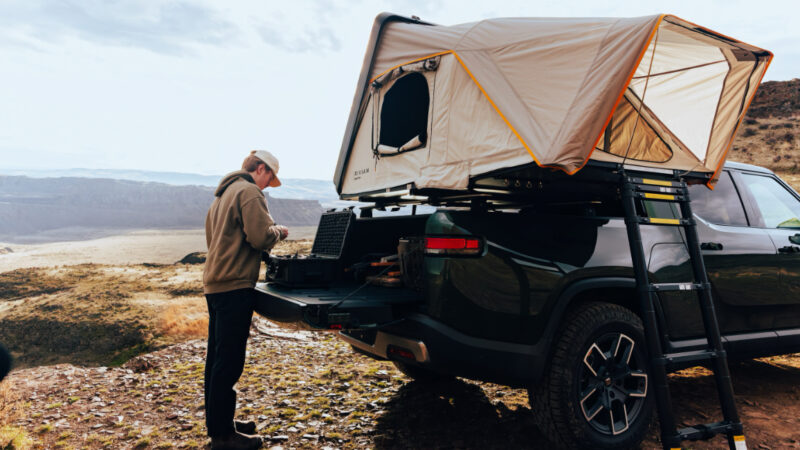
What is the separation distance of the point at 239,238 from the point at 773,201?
4797 mm

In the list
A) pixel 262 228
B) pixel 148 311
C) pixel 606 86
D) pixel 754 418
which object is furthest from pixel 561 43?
pixel 148 311

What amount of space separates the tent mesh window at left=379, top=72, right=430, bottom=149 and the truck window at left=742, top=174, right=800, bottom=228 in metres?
3.11

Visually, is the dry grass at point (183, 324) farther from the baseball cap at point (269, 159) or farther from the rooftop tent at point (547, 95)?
the baseball cap at point (269, 159)

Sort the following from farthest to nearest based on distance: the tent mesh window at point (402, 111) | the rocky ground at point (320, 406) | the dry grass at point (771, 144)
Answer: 1. the dry grass at point (771, 144)
2. the tent mesh window at point (402, 111)
3. the rocky ground at point (320, 406)

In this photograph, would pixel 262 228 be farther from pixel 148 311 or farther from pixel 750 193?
pixel 148 311

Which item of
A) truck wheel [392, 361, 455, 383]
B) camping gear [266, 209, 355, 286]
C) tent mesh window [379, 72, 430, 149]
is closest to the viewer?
camping gear [266, 209, 355, 286]

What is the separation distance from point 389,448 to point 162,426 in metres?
1.92

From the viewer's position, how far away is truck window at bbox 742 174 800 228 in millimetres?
4473

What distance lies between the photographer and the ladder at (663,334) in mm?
2895

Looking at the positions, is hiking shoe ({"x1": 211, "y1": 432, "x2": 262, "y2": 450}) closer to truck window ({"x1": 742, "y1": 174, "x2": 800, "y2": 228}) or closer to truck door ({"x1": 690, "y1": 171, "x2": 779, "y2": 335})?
truck door ({"x1": 690, "y1": 171, "x2": 779, "y2": 335})

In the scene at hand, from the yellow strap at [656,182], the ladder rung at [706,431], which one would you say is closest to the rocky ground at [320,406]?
the ladder rung at [706,431]

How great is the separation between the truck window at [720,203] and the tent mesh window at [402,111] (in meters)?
2.55

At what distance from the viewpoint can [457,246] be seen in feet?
9.68

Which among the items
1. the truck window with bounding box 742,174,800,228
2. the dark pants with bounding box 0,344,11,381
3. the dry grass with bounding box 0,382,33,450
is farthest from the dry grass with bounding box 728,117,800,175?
the dark pants with bounding box 0,344,11,381
